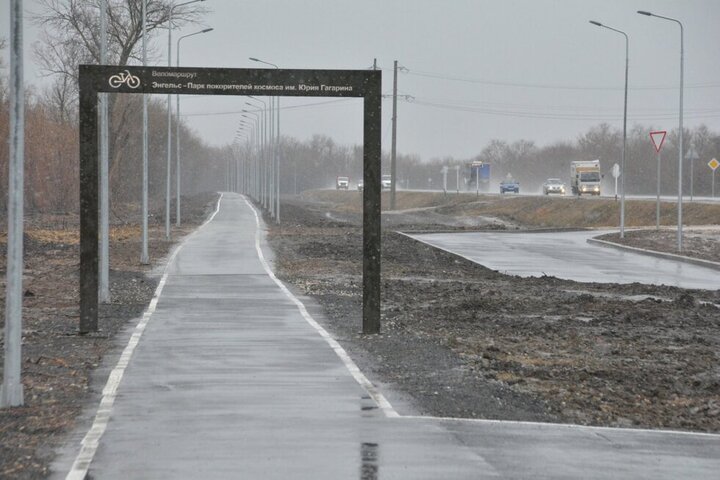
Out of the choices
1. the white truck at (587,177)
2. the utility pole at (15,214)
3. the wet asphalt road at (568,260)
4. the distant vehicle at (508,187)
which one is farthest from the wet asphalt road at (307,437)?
the distant vehicle at (508,187)

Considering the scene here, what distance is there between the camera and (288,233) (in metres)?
52.1

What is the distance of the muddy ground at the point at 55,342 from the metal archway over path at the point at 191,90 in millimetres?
1270

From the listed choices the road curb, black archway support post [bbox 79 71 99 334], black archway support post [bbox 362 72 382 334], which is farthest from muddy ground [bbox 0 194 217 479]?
the road curb

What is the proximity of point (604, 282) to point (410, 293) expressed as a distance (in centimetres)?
618

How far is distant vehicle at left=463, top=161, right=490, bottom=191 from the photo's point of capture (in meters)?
118

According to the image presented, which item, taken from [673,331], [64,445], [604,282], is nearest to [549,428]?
[64,445]

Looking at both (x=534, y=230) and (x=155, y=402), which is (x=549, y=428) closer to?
(x=155, y=402)

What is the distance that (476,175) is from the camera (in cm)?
11731

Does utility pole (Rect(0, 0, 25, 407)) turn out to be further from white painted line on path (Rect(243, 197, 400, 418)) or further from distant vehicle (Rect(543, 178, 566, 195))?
distant vehicle (Rect(543, 178, 566, 195))

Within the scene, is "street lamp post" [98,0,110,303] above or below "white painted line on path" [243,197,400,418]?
above

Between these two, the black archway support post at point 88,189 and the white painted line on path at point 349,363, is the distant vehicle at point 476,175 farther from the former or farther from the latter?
the black archway support post at point 88,189

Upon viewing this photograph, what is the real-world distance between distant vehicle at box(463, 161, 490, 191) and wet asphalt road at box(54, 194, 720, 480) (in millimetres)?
104645

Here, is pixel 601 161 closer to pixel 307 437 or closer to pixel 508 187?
pixel 508 187

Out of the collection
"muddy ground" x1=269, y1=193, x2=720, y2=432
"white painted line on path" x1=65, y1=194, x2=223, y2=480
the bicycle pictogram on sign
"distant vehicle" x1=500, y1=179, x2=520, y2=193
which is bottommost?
"muddy ground" x1=269, y1=193, x2=720, y2=432
